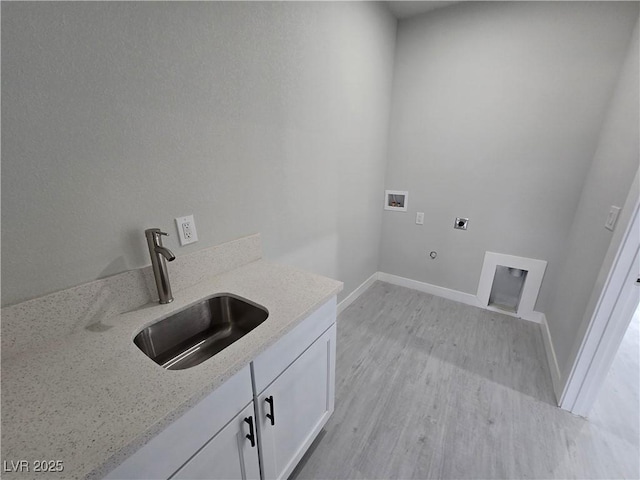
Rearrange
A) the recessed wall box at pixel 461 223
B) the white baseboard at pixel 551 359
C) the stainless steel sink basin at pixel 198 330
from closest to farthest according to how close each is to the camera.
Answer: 1. the stainless steel sink basin at pixel 198 330
2. the white baseboard at pixel 551 359
3. the recessed wall box at pixel 461 223

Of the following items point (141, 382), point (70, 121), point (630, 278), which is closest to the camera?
point (141, 382)

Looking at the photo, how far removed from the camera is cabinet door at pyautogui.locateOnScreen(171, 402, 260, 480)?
685 millimetres

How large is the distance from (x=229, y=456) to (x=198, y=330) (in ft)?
1.54

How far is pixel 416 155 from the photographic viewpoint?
98.8 inches

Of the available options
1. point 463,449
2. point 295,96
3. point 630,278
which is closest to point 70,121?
point 295,96

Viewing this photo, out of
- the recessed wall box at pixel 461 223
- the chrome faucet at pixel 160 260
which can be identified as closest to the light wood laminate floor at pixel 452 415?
the recessed wall box at pixel 461 223

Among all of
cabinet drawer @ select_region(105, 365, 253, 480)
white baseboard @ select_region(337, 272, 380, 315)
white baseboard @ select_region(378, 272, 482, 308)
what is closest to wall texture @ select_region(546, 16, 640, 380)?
white baseboard @ select_region(378, 272, 482, 308)

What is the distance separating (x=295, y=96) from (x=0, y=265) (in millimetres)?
1403

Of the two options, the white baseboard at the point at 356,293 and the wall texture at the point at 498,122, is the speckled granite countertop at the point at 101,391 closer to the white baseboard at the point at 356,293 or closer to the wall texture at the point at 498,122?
the white baseboard at the point at 356,293

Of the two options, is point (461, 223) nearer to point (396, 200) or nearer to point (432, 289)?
point (396, 200)

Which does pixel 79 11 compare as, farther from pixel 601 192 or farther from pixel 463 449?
pixel 601 192

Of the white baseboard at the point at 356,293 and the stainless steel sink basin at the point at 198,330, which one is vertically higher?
the stainless steel sink basin at the point at 198,330

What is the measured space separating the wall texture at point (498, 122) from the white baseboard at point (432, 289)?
9 cm

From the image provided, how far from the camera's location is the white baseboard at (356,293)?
2455 millimetres
